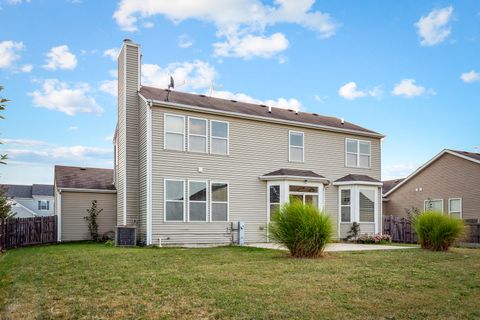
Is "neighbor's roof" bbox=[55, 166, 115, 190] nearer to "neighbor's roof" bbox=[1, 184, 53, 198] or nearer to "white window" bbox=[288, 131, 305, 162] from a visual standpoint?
"white window" bbox=[288, 131, 305, 162]

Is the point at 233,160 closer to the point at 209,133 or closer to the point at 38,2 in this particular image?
the point at 209,133

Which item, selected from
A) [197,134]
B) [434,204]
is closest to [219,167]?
[197,134]

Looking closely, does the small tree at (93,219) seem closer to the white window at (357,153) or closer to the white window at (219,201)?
the white window at (219,201)

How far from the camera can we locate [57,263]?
11.8 metres

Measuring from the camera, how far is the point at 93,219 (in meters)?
22.2

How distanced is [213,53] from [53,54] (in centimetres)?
576

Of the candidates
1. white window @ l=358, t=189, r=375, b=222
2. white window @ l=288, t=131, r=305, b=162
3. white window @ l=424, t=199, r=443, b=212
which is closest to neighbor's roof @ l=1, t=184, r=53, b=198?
white window @ l=288, t=131, r=305, b=162

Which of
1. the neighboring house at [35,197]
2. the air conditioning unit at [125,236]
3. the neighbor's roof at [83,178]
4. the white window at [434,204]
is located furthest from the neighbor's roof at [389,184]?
the neighboring house at [35,197]

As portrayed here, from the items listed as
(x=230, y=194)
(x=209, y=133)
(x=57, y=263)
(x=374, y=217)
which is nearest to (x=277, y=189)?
(x=230, y=194)

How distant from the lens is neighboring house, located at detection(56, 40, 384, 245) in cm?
1831

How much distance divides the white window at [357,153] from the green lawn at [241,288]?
11.3 m

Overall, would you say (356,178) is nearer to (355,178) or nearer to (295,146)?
(355,178)

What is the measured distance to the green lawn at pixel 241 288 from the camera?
21.2ft

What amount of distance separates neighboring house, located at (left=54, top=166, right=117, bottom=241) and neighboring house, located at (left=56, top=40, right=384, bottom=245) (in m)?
1.12
